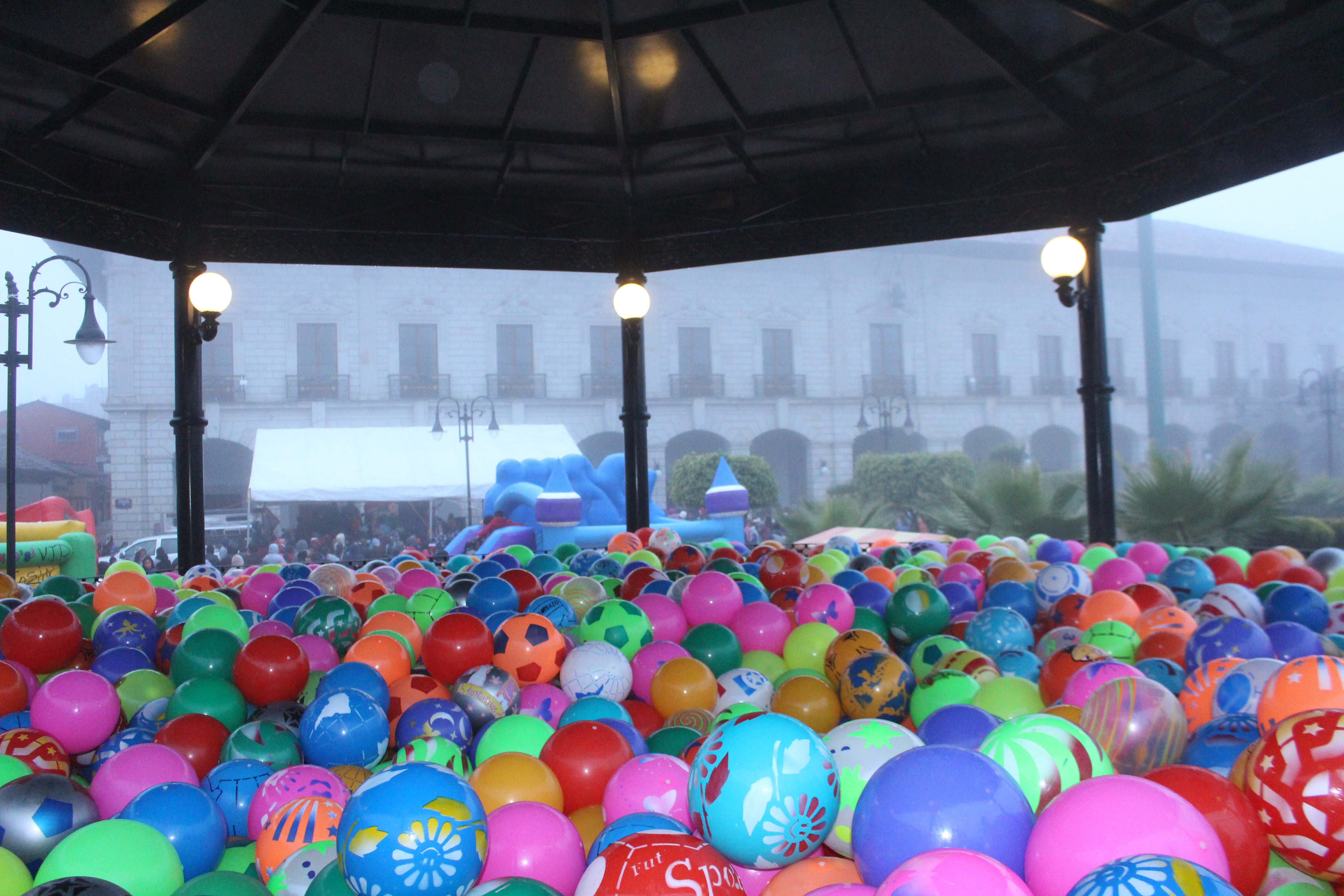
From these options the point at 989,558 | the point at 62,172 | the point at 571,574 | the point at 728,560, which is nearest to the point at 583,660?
the point at 571,574

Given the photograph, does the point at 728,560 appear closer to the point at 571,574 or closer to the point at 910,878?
the point at 571,574

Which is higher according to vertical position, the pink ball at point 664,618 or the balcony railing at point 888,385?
the balcony railing at point 888,385

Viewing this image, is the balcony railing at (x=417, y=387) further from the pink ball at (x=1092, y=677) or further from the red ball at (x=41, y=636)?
the pink ball at (x=1092, y=677)

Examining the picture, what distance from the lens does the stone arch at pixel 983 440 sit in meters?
36.8

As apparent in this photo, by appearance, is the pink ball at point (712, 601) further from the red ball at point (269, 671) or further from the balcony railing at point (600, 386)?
the balcony railing at point (600, 386)

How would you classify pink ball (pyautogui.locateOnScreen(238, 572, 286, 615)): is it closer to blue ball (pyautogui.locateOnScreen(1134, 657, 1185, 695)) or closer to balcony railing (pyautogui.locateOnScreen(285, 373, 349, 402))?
blue ball (pyautogui.locateOnScreen(1134, 657, 1185, 695))

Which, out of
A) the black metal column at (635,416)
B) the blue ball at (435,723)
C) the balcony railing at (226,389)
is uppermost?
the balcony railing at (226,389)

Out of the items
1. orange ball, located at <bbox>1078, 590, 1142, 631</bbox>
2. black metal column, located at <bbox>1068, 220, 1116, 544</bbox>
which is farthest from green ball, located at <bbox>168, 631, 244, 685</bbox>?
black metal column, located at <bbox>1068, 220, 1116, 544</bbox>

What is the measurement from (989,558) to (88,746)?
22.5ft

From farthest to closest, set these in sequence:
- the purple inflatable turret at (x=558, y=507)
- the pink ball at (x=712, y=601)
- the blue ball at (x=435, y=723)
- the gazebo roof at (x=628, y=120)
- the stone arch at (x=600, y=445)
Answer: the stone arch at (x=600, y=445) → the purple inflatable turret at (x=558, y=507) → the pink ball at (x=712, y=601) → the gazebo roof at (x=628, y=120) → the blue ball at (x=435, y=723)

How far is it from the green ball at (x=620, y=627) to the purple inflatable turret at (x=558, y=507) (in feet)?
33.2

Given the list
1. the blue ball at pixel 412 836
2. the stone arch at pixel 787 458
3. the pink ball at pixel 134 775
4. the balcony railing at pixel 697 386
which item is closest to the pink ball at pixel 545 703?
the pink ball at pixel 134 775

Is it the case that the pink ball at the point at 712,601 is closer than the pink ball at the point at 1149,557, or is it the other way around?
the pink ball at the point at 712,601

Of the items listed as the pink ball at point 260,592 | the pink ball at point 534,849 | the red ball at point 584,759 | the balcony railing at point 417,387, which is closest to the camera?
the pink ball at point 534,849
